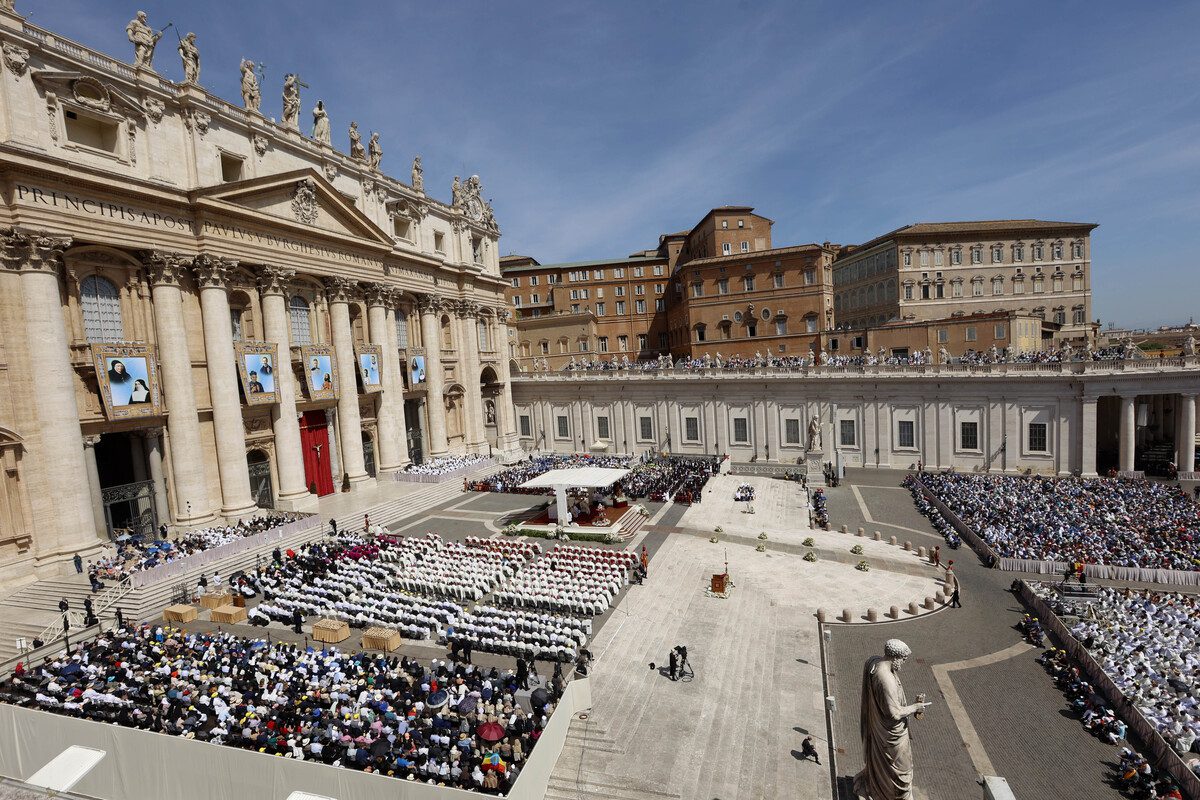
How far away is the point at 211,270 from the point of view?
2938 centimetres

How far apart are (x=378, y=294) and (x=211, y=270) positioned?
12.0 metres

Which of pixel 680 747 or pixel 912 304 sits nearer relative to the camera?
pixel 680 747

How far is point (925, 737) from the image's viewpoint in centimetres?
1384

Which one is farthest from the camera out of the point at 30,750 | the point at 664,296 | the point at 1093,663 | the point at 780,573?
the point at 664,296

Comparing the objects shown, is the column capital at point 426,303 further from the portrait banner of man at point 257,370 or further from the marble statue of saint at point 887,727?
the marble statue of saint at point 887,727

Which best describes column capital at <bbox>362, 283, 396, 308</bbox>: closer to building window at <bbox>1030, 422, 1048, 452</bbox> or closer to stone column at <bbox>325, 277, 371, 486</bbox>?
stone column at <bbox>325, 277, 371, 486</bbox>

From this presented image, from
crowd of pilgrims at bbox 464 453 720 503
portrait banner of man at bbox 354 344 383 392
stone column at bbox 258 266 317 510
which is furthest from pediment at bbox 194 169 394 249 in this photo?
crowd of pilgrims at bbox 464 453 720 503

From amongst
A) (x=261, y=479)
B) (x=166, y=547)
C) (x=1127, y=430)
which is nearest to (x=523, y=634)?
(x=166, y=547)

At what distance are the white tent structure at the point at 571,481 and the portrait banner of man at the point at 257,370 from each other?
15.3 m

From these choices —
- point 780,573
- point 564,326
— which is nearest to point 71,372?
point 780,573

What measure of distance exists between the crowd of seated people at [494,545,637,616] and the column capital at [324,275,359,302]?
75.9ft

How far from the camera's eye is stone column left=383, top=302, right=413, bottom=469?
41.5 m

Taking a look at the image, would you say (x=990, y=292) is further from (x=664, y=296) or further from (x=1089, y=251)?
(x=664, y=296)

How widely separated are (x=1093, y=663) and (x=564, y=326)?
55.2 meters
